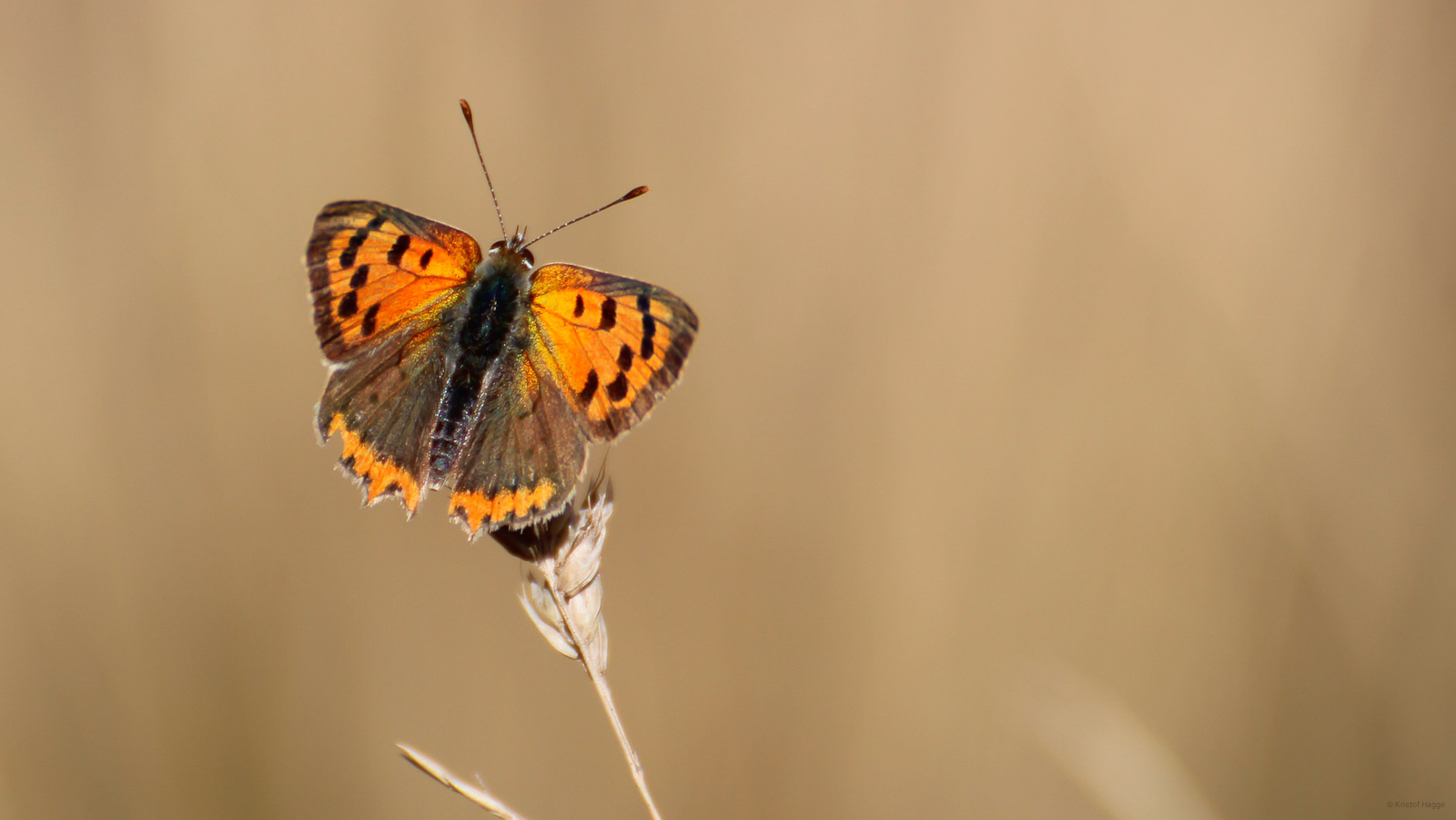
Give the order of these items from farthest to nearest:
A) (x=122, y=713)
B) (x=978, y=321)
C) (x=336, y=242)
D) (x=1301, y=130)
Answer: (x=978, y=321) < (x=122, y=713) < (x=1301, y=130) < (x=336, y=242)

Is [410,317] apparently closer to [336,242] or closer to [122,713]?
[336,242]

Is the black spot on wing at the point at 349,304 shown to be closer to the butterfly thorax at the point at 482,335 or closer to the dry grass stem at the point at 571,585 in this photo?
the butterfly thorax at the point at 482,335

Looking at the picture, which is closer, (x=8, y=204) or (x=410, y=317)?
(x=410, y=317)

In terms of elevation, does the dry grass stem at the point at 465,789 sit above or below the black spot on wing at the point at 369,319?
below

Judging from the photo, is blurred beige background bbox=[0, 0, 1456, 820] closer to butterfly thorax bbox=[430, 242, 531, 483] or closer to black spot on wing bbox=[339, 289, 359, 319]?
butterfly thorax bbox=[430, 242, 531, 483]

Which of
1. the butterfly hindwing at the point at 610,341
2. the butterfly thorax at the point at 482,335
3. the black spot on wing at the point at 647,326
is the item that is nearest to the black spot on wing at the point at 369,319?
the butterfly thorax at the point at 482,335

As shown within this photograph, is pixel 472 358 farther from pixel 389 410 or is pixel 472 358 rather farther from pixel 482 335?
pixel 389 410

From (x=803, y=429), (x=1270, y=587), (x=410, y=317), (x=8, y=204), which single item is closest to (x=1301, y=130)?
(x=1270, y=587)
